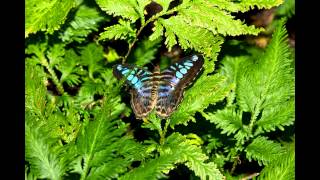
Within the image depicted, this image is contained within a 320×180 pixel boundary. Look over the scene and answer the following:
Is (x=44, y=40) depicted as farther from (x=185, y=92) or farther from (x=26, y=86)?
(x=185, y=92)

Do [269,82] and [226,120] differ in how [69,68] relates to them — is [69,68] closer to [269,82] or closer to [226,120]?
[226,120]

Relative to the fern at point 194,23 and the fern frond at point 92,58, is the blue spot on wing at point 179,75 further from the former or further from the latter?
the fern frond at point 92,58

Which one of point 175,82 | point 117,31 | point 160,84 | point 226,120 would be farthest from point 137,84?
point 226,120

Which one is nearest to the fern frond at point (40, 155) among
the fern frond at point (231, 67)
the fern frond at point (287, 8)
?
the fern frond at point (231, 67)

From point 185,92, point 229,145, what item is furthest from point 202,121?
point 185,92

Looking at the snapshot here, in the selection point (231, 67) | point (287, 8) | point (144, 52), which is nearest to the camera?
point (231, 67)
